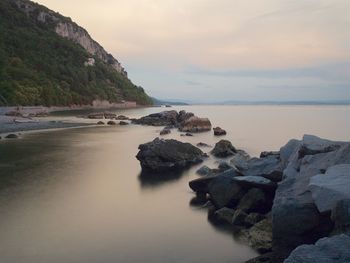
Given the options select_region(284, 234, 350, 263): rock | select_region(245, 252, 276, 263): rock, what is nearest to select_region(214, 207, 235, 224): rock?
select_region(245, 252, 276, 263): rock

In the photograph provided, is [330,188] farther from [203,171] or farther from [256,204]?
[203,171]

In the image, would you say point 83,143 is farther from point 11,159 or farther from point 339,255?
point 339,255

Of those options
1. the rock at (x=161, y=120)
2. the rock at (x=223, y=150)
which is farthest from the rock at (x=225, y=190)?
the rock at (x=161, y=120)

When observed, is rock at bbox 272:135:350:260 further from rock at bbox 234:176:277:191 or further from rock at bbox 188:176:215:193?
rock at bbox 188:176:215:193

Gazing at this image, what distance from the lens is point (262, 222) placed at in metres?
18.8

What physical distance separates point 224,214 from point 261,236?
3581 mm

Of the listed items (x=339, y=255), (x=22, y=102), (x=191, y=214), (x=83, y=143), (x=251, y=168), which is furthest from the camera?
(x=22, y=102)

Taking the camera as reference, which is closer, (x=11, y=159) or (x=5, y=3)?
(x=11, y=159)

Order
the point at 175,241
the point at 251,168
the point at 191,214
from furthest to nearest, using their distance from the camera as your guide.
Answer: the point at 251,168 < the point at 191,214 < the point at 175,241

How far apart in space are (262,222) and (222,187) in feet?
13.9

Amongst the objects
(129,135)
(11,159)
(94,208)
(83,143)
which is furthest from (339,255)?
(129,135)

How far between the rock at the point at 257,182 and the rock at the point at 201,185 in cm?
389

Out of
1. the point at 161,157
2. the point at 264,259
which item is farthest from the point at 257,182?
the point at 161,157

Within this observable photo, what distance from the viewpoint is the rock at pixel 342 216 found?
12.3 metres
